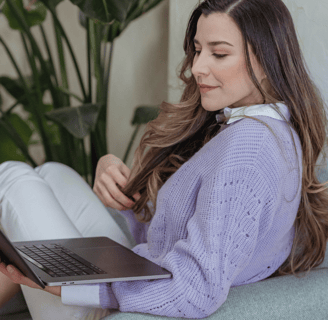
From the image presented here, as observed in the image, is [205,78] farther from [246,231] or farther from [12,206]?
[12,206]

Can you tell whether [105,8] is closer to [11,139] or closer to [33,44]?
[33,44]

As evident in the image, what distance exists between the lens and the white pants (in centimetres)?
89

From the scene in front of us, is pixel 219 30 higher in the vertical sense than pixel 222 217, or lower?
higher

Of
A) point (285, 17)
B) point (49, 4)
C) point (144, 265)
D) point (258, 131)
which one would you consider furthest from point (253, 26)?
point (49, 4)

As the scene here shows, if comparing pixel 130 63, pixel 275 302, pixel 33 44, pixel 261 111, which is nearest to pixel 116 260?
pixel 275 302

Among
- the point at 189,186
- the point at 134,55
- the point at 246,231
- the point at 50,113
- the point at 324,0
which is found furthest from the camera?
the point at 134,55

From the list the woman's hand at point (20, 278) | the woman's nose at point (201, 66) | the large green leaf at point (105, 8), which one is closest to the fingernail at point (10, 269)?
the woman's hand at point (20, 278)

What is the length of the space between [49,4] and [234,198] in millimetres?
1255

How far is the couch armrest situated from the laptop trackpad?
3.0 inches

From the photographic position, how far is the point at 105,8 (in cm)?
137

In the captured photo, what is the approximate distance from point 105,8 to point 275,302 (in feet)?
3.44

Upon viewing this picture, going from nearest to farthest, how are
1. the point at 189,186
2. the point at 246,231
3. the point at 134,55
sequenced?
1. the point at 246,231
2. the point at 189,186
3. the point at 134,55

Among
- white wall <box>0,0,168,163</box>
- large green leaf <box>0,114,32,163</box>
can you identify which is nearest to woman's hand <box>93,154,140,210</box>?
large green leaf <box>0,114,32,163</box>

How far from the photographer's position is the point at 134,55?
2471 millimetres
